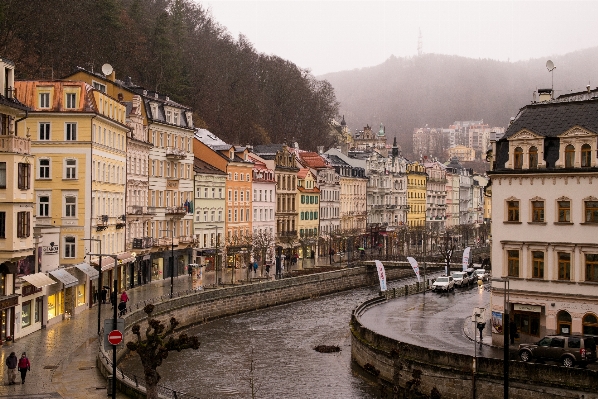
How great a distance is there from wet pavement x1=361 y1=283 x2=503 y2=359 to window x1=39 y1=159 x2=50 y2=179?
2365 cm

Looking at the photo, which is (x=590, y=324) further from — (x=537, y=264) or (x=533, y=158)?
(x=533, y=158)

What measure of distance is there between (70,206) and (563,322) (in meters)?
34.1

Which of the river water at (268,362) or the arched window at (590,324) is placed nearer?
the arched window at (590,324)

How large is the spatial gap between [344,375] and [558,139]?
1657 cm

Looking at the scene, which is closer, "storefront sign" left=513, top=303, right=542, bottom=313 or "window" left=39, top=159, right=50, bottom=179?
"storefront sign" left=513, top=303, right=542, bottom=313

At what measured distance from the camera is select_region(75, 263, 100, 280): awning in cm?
5843

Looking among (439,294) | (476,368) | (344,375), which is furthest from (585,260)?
(439,294)

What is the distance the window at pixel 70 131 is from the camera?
60.7 m

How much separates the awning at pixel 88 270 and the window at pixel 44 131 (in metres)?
9.04

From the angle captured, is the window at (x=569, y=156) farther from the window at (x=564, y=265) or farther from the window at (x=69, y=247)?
the window at (x=69, y=247)

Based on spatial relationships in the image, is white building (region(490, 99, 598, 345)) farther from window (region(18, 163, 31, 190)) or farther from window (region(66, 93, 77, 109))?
window (region(66, 93, 77, 109))

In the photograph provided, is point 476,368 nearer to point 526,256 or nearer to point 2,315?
point 526,256

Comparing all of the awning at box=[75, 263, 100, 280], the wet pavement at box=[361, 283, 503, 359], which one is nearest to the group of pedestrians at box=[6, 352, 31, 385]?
the wet pavement at box=[361, 283, 503, 359]

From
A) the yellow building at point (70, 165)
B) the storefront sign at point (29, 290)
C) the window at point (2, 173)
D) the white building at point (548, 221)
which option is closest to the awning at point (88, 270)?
the yellow building at point (70, 165)
